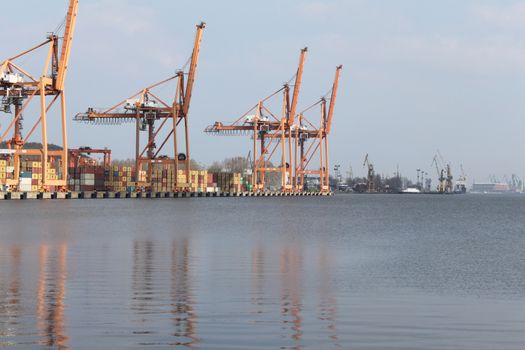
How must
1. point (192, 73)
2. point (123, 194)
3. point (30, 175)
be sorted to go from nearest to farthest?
point (30, 175) → point (192, 73) → point (123, 194)

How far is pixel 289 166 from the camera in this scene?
445 ft

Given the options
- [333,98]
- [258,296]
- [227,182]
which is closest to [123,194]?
[227,182]

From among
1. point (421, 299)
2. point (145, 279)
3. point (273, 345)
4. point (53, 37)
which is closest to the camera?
point (273, 345)

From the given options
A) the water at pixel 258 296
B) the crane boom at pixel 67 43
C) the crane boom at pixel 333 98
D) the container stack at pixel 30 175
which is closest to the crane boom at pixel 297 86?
the crane boom at pixel 333 98

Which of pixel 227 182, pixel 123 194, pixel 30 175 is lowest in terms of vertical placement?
pixel 123 194

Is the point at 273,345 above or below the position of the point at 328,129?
below

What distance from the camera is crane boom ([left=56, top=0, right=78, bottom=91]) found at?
78.9 metres

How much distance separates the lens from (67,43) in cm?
7938

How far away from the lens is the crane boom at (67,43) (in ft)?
259

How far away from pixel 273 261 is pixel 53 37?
2417 inches

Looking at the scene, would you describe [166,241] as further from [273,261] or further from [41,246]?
[273,261]

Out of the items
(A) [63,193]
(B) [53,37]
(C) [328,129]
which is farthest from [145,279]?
(C) [328,129]

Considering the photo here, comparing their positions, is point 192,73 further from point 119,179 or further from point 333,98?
point 333,98

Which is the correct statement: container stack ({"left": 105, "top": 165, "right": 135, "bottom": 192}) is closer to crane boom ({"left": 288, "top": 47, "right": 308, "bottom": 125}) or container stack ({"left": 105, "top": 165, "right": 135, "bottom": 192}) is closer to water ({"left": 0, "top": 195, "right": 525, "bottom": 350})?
crane boom ({"left": 288, "top": 47, "right": 308, "bottom": 125})
